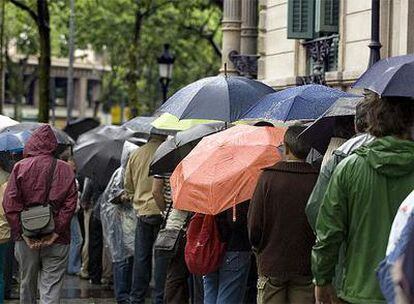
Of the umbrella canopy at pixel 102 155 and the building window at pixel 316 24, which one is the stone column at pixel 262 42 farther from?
the umbrella canopy at pixel 102 155

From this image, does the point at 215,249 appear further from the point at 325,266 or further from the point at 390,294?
the point at 390,294

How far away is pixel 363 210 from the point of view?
263 inches

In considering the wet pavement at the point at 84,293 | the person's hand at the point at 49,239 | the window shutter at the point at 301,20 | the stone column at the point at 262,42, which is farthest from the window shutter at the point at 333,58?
the person's hand at the point at 49,239

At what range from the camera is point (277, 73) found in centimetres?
1884

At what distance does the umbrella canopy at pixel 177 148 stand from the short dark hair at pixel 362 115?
150 inches

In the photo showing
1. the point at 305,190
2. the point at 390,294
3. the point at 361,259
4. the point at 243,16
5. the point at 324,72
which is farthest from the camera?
the point at 243,16

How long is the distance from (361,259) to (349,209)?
11.1 inches

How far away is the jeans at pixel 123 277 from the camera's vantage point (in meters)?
13.4

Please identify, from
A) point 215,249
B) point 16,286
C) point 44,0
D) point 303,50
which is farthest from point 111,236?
point 44,0

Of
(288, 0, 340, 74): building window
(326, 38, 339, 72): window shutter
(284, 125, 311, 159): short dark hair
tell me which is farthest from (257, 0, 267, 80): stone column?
(284, 125, 311, 159): short dark hair

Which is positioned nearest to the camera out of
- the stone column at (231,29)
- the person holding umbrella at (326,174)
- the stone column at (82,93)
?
the person holding umbrella at (326,174)

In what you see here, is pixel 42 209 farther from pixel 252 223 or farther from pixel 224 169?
pixel 252 223

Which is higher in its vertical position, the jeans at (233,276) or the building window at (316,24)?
the building window at (316,24)

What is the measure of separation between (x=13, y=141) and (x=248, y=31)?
8426mm
